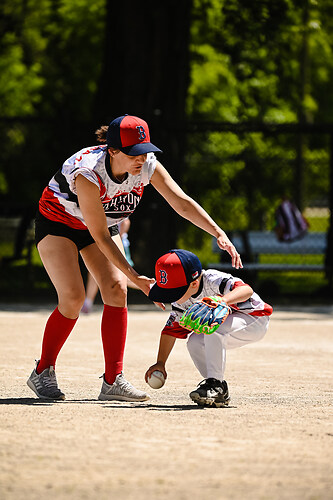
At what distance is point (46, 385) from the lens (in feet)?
20.1

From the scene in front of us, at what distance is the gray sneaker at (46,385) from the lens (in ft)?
20.0

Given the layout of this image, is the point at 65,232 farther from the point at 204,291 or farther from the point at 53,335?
the point at 204,291

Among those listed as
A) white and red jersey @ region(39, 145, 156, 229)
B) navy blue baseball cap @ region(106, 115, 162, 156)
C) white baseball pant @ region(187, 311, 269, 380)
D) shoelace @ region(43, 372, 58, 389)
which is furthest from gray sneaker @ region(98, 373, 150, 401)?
navy blue baseball cap @ region(106, 115, 162, 156)

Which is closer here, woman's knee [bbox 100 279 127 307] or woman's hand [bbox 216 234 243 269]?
woman's hand [bbox 216 234 243 269]

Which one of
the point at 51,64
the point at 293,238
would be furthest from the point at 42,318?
the point at 51,64

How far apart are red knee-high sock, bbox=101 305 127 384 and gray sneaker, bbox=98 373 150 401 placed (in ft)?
0.13

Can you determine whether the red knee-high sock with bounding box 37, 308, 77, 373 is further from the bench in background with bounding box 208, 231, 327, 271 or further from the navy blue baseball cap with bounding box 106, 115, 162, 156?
the bench in background with bounding box 208, 231, 327, 271

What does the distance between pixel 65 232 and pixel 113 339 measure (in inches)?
27.7

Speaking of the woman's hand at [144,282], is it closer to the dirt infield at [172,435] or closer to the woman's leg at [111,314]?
the woman's leg at [111,314]

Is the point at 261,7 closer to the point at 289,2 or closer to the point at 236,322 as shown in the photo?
the point at 289,2

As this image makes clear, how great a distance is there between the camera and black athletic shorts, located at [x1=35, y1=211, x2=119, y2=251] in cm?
611

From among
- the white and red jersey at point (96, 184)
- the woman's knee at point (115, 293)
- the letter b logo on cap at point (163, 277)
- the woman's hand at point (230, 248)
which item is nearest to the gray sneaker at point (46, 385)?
the woman's knee at point (115, 293)

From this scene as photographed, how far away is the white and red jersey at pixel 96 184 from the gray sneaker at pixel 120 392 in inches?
37.3

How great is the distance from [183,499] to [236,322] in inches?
91.3
